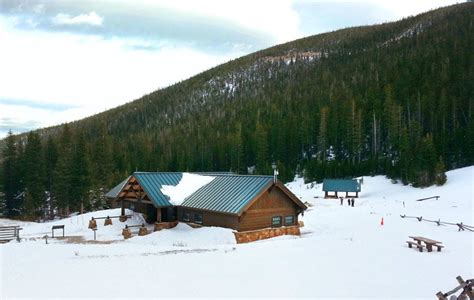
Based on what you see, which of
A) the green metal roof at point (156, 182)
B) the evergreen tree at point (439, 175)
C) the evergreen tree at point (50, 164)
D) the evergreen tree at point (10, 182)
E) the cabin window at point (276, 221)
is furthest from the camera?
the evergreen tree at point (50, 164)

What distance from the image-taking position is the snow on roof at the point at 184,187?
30.4 m

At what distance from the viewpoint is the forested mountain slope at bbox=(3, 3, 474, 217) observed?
6075cm

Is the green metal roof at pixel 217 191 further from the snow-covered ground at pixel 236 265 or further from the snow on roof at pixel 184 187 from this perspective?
the snow-covered ground at pixel 236 265

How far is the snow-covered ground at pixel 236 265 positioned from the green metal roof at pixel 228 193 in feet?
5.36

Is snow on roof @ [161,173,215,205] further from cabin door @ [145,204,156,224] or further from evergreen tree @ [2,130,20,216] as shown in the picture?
evergreen tree @ [2,130,20,216]

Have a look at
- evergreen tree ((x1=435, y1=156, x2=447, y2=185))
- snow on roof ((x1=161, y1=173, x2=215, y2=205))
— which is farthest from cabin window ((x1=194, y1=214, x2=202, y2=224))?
evergreen tree ((x1=435, y1=156, x2=447, y2=185))

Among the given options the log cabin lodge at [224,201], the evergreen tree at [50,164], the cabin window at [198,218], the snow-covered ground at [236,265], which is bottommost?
the snow-covered ground at [236,265]

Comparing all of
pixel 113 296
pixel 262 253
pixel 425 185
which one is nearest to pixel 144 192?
pixel 262 253

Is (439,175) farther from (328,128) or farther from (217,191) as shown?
(217,191)

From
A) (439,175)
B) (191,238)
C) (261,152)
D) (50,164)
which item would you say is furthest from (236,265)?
(261,152)

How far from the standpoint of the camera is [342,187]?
5891 centimetres

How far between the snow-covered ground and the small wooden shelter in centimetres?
2795

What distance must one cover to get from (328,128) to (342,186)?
29.2 metres

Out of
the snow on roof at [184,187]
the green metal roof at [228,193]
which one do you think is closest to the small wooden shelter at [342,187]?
the snow on roof at [184,187]
